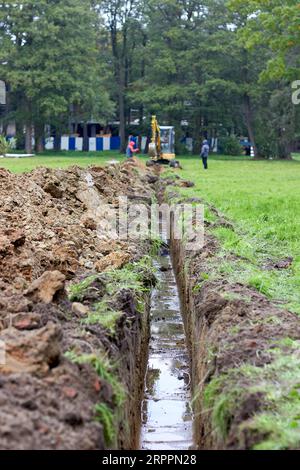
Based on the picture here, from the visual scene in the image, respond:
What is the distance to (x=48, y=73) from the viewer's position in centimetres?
5081

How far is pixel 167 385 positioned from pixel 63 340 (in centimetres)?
281

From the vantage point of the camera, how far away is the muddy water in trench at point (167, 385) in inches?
244

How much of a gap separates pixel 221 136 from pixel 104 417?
58.6 metres

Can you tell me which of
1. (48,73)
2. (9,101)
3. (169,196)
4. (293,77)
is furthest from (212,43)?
(169,196)

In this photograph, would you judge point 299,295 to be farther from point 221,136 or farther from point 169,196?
point 221,136

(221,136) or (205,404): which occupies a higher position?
(221,136)

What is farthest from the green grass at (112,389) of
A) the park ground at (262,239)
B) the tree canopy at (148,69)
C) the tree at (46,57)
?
the tree at (46,57)

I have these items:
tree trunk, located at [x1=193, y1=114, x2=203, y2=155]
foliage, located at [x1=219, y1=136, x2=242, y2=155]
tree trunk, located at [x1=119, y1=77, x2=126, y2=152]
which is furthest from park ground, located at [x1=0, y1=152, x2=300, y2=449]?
tree trunk, located at [x1=119, y1=77, x2=126, y2=152]

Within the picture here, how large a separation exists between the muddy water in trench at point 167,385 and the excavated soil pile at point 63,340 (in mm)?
248

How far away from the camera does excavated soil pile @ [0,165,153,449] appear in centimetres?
372

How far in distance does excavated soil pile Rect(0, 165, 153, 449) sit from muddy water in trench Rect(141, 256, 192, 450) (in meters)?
0.25

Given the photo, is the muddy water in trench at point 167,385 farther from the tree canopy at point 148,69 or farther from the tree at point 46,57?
the tree at point 46,57

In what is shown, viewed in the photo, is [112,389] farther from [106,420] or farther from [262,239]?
[262,239]

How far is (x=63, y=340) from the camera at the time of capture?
4875mm
